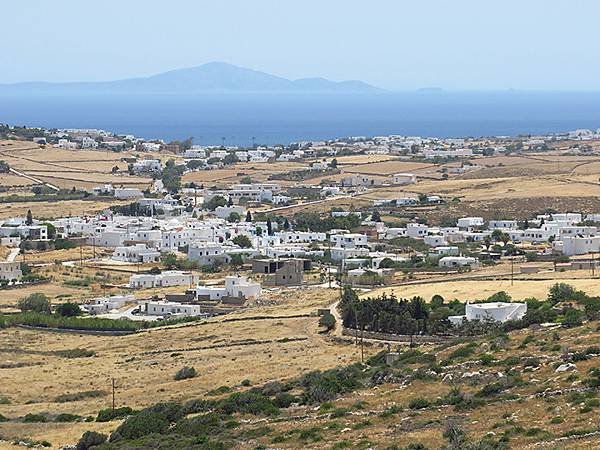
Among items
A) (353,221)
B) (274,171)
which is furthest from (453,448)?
(274,171)

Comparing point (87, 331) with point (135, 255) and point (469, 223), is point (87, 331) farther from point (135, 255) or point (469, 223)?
point (469, 223)

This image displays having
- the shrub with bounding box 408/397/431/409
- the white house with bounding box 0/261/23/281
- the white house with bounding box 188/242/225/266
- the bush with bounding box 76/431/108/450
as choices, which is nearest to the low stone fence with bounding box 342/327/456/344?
the shrub with bounding box 408/397/431/409

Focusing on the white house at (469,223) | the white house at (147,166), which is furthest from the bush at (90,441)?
the white house at (147,166)

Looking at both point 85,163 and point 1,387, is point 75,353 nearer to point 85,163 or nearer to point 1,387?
point 1,387

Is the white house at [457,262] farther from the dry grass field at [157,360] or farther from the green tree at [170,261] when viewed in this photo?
the green tree at [170,261]

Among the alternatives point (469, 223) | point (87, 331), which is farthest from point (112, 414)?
point (469, 223)

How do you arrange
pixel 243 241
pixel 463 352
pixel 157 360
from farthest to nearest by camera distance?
pixel 243 241
pixel 157 360
pixel 463 352
